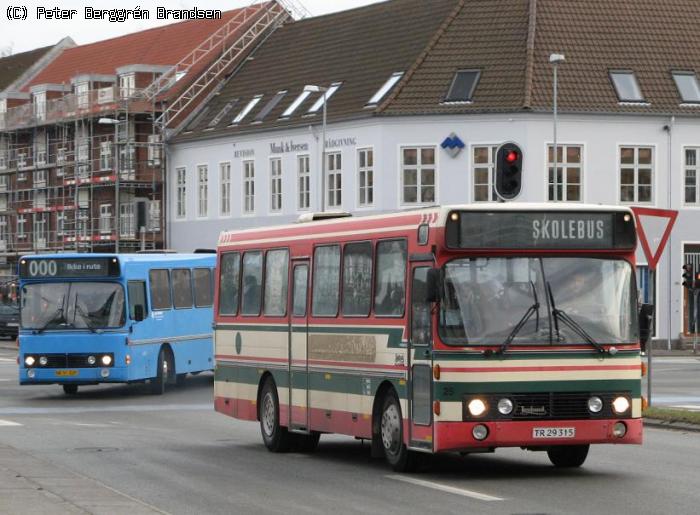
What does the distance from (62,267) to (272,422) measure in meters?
12.9

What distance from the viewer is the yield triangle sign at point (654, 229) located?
2412 centimetres

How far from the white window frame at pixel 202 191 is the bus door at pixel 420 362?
56839 millimetres

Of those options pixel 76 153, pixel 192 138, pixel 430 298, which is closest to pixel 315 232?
pixel 430 298

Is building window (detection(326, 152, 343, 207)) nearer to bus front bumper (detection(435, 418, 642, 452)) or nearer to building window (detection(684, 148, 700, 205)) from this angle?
building window (detection(684, 148, 700, 205))

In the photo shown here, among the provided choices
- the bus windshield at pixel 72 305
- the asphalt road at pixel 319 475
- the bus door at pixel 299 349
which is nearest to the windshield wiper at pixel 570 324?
the asphalt road at pixel 319 475

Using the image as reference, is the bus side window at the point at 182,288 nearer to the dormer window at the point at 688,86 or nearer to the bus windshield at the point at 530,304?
the bus windshield at the point at 530,304

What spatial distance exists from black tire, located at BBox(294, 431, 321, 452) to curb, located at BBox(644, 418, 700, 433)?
5.76m

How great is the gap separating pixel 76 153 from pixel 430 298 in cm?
6956

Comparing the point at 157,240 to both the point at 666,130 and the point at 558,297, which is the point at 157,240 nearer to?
the point at 666,130

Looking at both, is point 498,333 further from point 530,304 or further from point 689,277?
point 689,277

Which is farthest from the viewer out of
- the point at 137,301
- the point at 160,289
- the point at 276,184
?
the point at 276,184

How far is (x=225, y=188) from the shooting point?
72.2 meters

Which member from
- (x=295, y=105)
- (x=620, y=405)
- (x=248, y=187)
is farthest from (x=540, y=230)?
(x=248, y=187)

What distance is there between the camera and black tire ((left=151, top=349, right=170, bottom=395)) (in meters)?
35.0
